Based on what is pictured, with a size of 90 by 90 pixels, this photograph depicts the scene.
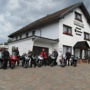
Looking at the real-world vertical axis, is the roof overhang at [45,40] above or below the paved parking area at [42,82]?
above

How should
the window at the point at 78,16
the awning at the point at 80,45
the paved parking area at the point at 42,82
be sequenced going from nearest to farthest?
the paved parking area at the point at 42,82
the awning at the point at 80,45
the window at the point at 78,16

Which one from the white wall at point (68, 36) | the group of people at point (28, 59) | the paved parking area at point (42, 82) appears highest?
the white wall at point (68, 36)

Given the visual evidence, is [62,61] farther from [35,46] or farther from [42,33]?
[42,33]

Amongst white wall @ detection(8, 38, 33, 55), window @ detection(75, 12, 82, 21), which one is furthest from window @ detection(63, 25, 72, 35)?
white wall @ detection(8, 38, 33, 55)

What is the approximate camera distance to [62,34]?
699 inches

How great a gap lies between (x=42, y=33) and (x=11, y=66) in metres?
9.23

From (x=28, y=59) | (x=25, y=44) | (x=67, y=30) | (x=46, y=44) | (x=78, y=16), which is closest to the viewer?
(x=28, y=59)

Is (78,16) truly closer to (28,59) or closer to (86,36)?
(86,36)

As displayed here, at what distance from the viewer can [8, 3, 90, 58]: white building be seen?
1644 centimetres

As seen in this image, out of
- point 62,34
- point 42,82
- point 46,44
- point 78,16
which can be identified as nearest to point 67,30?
point 62,34

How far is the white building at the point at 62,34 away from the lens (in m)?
16.4

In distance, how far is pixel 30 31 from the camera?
2142cm

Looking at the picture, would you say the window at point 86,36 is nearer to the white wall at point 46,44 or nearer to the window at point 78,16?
the window at point 78,16

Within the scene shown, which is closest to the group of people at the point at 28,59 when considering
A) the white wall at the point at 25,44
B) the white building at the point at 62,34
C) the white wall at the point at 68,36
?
the white wall at the point at 25,44
